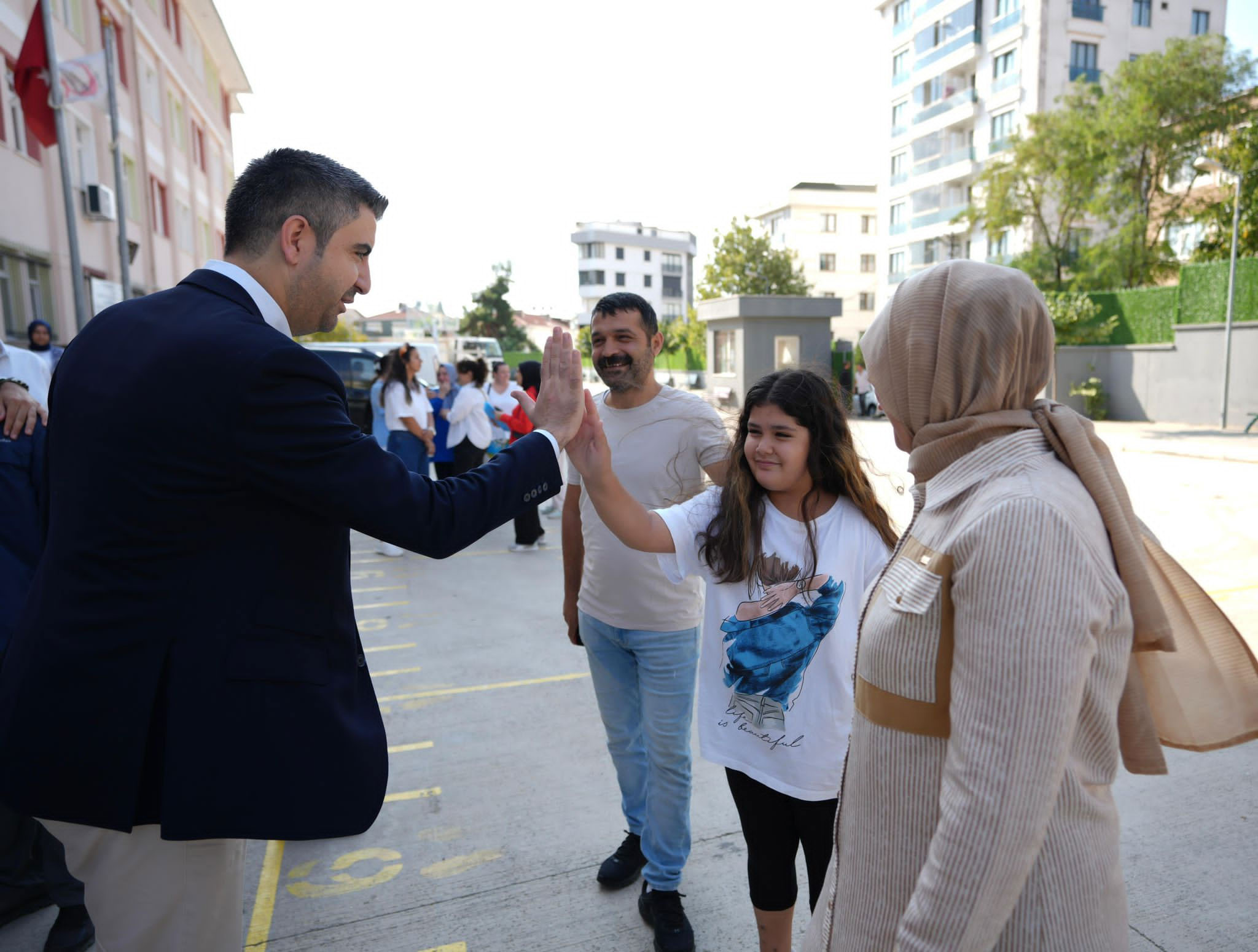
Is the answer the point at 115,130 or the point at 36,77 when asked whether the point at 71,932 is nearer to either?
the point at 36,77

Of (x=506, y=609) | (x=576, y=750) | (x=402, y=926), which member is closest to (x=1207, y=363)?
(x=506, y=609)

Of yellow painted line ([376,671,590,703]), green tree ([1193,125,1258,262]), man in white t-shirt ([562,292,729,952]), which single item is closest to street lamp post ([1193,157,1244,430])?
green tree ([1193,125,1258,262])

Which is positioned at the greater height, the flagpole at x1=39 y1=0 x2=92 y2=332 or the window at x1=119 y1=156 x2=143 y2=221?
the window at x1=119 y1=156 x2=143 y2=221

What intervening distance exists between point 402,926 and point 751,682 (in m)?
1.52

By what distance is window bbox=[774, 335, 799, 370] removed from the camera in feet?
71.1

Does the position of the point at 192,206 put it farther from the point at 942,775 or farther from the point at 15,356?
the point at 942,775

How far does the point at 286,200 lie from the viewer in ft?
5.93

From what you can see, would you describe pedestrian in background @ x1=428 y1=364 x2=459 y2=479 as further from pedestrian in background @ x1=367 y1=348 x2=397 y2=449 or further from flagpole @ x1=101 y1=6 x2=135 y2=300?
flagpole @ x1=101 y1=6 x2=135 y2=300

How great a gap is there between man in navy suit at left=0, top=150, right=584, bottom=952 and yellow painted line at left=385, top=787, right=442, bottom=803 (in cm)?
203

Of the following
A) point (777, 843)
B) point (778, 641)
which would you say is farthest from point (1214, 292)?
point (777, 843)

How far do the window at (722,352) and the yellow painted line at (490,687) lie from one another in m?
18.0

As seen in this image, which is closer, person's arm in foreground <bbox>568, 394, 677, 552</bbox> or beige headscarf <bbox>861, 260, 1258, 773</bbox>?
beige headscarf <bbox>861, 260, 1258, 773</bbox>

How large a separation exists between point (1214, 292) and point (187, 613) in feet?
82.2

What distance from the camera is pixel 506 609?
21.7ft
